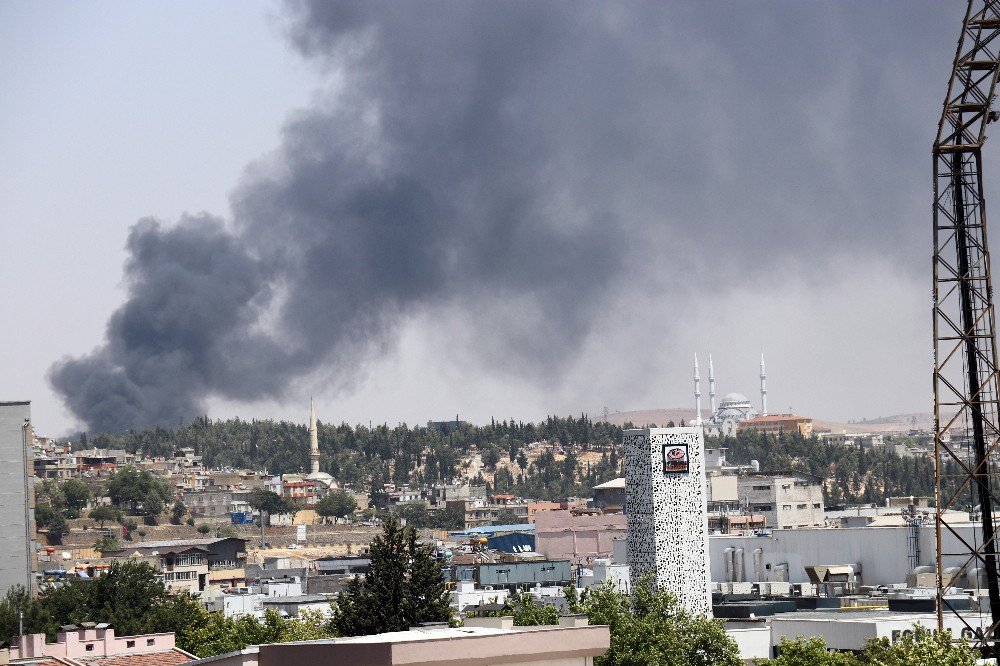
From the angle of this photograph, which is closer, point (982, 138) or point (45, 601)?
point (982, 138)

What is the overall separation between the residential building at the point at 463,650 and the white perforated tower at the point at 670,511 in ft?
212

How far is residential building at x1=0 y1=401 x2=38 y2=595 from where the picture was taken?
96812mm

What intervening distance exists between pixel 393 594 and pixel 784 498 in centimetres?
12722

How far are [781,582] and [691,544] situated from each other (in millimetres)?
22575

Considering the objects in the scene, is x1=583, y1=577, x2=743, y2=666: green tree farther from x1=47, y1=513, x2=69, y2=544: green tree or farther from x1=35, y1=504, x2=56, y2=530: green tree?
x1=35, y1=504, x2=56, y2=530: green tree

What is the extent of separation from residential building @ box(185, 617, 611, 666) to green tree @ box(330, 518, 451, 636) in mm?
34943

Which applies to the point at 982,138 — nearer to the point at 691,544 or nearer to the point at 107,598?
the point at 691,544

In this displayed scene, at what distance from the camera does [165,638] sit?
5591cm

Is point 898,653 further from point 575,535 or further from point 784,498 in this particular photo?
point 784,498

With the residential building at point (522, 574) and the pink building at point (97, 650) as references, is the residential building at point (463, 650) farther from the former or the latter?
the residential building at point (522, 574)

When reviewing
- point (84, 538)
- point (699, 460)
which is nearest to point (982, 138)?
point (699, 460)

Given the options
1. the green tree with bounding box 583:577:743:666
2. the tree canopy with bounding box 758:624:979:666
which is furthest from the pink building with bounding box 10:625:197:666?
the tree canopy with bounding box 758:624:979:666

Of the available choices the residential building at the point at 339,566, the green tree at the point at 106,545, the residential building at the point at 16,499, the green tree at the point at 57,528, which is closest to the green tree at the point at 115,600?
the residential building at the point at 16,499

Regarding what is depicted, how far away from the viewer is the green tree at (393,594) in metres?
62.5
